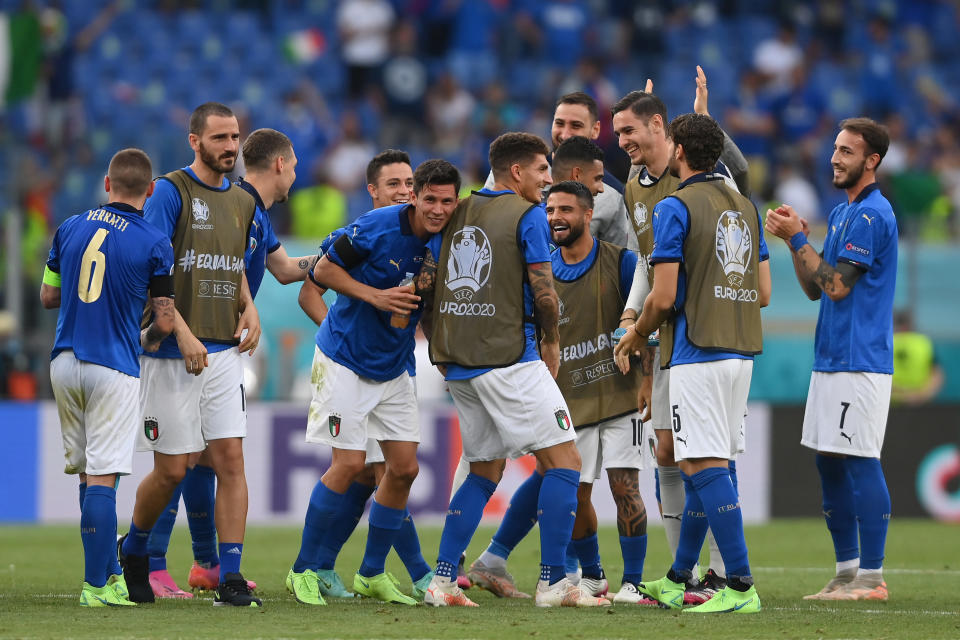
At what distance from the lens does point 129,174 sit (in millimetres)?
7422

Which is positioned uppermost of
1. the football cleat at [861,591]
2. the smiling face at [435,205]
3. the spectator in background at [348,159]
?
the spectator in background at [348,159]

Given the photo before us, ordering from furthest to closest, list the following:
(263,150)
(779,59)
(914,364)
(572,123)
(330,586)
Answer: (779,59)
(914,364)
(572,123)
(263,150)
(330,586)

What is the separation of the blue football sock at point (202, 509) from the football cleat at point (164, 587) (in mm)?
217

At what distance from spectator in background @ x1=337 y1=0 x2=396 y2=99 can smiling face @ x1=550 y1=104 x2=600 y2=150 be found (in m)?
12.3

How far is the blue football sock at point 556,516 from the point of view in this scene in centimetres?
737

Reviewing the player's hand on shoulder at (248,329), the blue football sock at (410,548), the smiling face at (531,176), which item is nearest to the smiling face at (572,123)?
the smiling face at (531,176)

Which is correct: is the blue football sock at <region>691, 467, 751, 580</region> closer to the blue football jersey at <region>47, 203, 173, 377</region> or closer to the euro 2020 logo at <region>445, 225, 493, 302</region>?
the euro 2020 logo at <region>445, 225, 493, 302</region>

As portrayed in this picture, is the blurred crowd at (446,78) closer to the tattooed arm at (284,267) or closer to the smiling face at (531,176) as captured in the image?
the tattooed arm at (284,267)

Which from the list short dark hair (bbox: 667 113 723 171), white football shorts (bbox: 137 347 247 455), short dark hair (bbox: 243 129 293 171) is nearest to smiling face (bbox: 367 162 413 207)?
short dark hair (bbox: 243 129 293 171)

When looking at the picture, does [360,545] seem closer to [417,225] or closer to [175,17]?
[417,225]

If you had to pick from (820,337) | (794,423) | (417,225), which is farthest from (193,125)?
(794,423)

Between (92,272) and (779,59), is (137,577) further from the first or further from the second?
(779,59)

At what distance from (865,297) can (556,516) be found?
8.04 feet

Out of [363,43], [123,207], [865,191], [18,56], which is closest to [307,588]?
[123,207]
